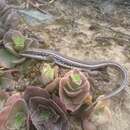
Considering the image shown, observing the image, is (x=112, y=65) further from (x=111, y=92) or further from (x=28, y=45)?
(x=28, y=45)

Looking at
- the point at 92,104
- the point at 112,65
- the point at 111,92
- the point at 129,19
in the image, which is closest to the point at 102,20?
the point at 129,19

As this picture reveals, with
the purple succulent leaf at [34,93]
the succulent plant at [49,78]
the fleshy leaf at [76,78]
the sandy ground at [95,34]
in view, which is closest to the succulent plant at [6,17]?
the sandy ground at [95,34]

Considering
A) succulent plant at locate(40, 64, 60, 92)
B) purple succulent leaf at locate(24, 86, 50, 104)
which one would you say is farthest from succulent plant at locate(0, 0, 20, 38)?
purple succulent leaf at locate(24, 86, 50, 104)

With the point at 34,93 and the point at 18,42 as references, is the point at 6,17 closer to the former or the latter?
the point at 18,42

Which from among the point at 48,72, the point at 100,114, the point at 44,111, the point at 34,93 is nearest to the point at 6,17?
the point at 48,72

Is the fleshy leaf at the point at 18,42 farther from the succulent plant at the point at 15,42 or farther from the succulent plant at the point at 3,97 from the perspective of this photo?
the succulent plant at the point at 3,97
